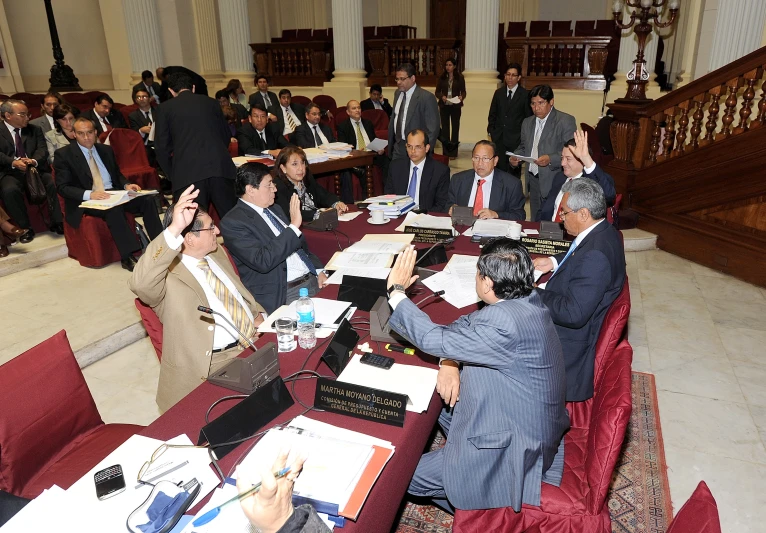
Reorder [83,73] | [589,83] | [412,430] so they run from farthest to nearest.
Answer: [83,73]
[589,83]
[412,430]

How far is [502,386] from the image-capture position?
1.77 meters

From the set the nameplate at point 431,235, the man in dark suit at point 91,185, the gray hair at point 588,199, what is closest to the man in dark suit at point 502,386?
the gray hair at point 588,199

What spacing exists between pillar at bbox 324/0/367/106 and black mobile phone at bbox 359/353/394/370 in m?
9.42

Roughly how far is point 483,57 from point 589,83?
1.92 m

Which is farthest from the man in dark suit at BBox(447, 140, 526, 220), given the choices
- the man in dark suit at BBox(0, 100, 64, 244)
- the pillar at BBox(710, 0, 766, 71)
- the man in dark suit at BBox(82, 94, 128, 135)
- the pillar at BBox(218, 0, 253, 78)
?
the pillar at BBox(218, 0, 253, 78)

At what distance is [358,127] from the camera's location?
7.12 meters

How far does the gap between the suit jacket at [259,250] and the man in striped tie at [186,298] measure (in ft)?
1.50

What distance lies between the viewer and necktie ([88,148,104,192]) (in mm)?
4918

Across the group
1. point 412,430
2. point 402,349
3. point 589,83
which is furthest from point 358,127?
point 412,430

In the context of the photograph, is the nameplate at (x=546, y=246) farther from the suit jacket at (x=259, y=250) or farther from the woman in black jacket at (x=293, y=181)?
the woman in black jacket at (x=293, y=181)

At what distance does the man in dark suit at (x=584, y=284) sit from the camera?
2.36m

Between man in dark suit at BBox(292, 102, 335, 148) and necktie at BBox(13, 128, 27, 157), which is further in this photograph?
man in dark suit at BBox(292, 102, 335, 148)

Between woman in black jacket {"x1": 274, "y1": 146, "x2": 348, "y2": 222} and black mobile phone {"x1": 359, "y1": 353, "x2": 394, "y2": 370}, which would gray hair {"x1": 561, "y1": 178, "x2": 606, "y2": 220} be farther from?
woman in black jacket {"x1": 274, "y1": 146, "x2": 348, "y2": 222}

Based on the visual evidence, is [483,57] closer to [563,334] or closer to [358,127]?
[358,127]
